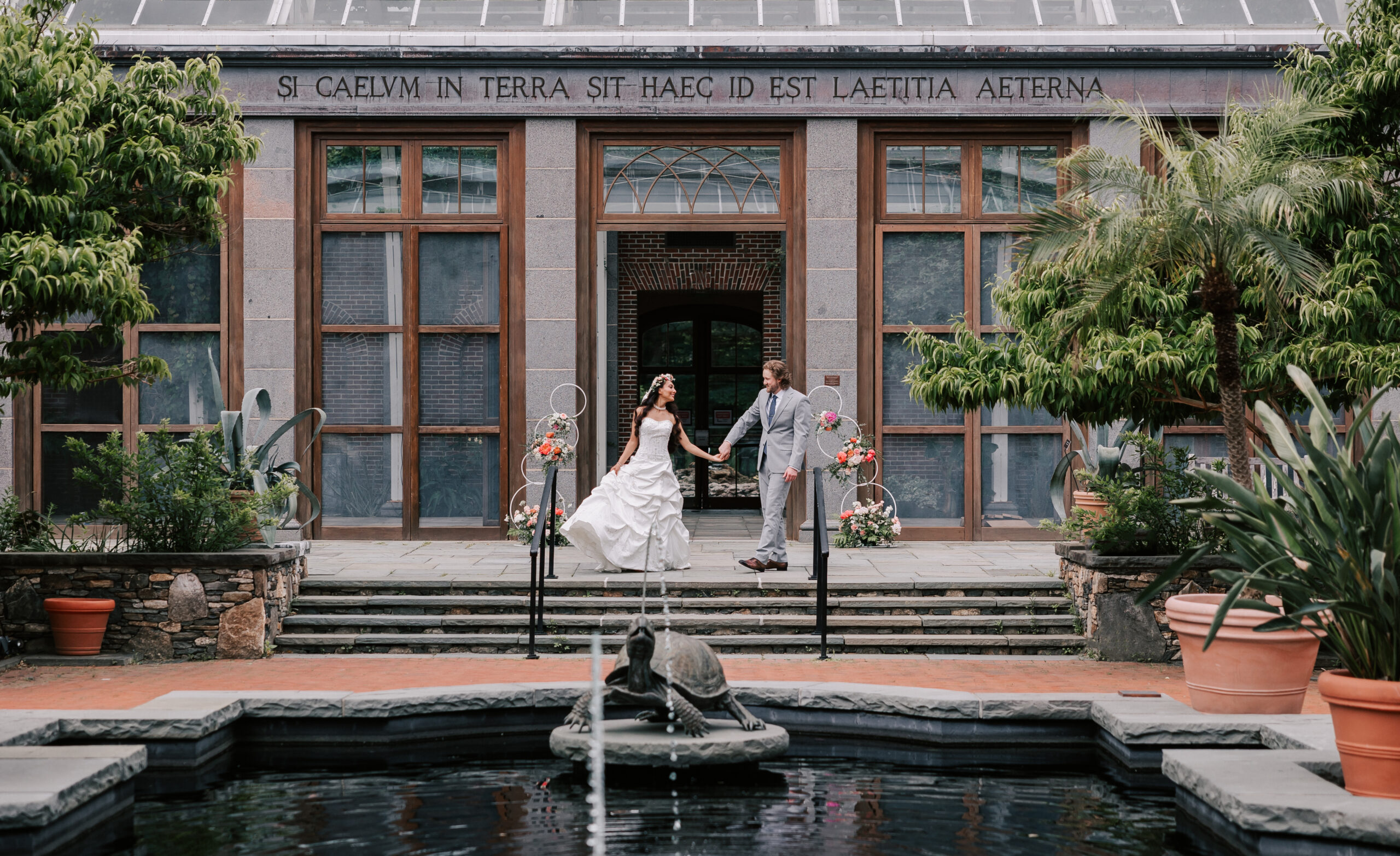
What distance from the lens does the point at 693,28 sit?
44.2ft

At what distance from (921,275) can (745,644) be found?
20.3 feet

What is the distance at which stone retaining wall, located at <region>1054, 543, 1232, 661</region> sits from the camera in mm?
8578

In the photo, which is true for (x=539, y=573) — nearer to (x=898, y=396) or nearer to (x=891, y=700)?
(x=891, y=700)

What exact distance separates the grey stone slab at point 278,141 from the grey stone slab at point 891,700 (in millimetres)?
9452

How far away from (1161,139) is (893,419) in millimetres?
6281

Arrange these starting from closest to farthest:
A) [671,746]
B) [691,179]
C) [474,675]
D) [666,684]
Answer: [671,746]
[666,684]
[474,675]
[691,179]

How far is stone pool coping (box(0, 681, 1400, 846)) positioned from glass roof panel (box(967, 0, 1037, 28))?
9.18 metres

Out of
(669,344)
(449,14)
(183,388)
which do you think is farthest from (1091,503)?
(669,344)

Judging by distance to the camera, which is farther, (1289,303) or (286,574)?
(286,574)

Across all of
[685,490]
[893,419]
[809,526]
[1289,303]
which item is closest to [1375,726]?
[1289,303]

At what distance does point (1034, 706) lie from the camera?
6.25m

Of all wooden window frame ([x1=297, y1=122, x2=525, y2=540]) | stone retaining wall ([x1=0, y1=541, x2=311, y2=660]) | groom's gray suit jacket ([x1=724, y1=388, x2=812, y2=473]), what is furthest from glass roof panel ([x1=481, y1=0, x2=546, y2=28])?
stone retaining wall ([x1=0, y1=541, x2=311, y2=660])

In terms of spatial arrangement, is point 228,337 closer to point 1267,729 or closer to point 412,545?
point 412,545

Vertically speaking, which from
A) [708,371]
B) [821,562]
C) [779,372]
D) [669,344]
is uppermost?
[669,344]
